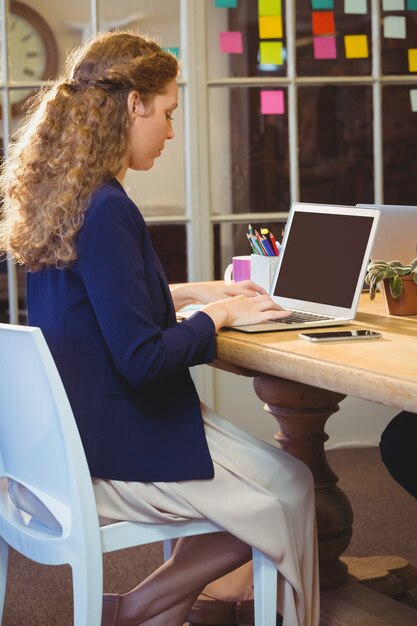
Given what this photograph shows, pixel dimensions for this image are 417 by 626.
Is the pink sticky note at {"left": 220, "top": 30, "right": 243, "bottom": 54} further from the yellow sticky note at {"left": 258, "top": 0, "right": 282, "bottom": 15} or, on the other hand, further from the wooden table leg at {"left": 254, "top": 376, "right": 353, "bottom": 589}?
the wooden table leg at {"left": 254, "top": 376, "right": 353, "bottom": 589}

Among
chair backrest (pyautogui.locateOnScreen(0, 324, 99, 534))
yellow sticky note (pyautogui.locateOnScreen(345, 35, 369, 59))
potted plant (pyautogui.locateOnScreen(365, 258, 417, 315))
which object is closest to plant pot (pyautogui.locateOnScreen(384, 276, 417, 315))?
potted plant (pyautogui.locateOnScreen(365, 258, 417, 315))

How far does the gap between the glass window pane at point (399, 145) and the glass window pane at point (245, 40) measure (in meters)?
0.45

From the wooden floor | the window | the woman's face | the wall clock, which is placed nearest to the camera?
the woman's face

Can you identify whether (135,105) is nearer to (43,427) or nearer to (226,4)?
(43,427)

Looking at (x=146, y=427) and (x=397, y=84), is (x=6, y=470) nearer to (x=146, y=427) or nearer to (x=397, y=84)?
(x=146, y=427)

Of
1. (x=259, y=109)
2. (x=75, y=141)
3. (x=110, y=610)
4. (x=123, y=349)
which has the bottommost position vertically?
(x=110, y=610)

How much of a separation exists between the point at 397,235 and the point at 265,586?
90 cm

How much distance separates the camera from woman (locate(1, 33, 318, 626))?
63.9 inches

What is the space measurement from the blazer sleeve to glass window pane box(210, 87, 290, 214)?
83.5 inches

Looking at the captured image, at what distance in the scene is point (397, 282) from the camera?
2014 millimetres

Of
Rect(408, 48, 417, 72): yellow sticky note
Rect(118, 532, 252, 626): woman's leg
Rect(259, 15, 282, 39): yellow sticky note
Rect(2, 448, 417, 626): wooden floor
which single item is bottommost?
Rect(2, 448, 417, 626): wooden floor

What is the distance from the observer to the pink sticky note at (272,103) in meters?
3.72

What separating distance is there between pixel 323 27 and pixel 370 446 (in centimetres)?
163

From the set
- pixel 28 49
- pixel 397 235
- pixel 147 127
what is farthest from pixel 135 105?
pixel 28 49
